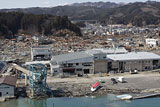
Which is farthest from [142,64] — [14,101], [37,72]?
[14,101]

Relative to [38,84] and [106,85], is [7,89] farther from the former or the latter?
[106,85]

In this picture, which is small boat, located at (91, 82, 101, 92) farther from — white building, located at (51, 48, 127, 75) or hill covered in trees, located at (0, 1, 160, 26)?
hill covered in trees, located at (0, 1, 160, 26)

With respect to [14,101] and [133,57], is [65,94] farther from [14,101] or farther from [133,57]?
[133,57]

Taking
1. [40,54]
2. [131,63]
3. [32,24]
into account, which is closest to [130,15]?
[32,24]

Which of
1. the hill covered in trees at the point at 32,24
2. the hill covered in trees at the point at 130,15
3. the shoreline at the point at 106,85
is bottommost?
the shoreline at the point at 106,85

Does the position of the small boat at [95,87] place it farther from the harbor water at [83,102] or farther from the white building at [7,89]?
the white building at [7,89]

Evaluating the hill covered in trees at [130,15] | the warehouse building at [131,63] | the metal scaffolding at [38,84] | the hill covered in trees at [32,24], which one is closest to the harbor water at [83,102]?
the metal scaffolding at [38,84]

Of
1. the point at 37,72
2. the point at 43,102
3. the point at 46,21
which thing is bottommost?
the point at 43,102
